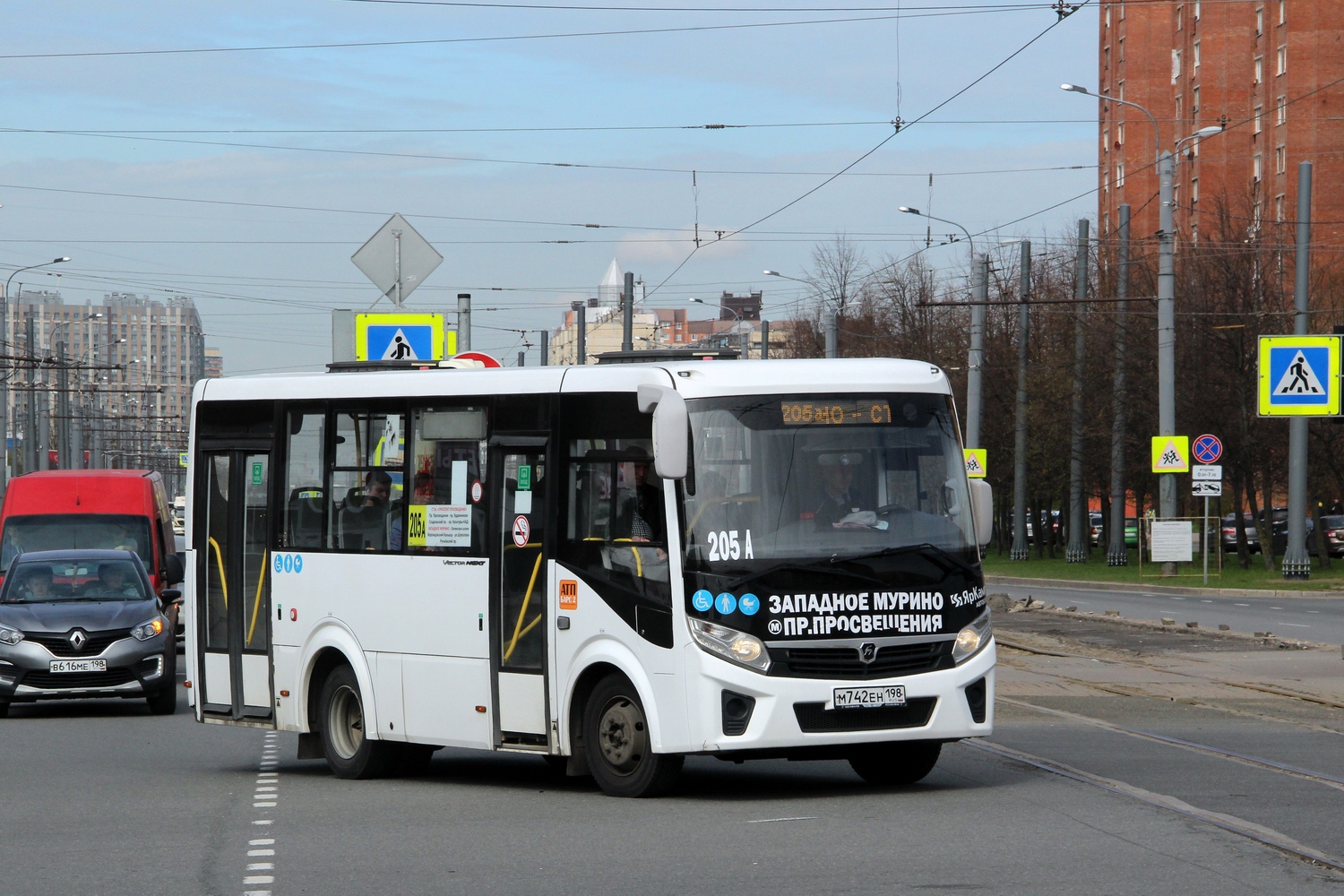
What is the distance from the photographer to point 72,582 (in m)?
19.4

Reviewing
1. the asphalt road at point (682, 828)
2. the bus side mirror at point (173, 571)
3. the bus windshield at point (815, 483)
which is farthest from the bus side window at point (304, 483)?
the bus side mirror at point (173, 571)

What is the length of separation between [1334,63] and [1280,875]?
241 ft

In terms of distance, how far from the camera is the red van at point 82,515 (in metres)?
24.4

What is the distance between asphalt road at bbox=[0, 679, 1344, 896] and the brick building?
52.2m

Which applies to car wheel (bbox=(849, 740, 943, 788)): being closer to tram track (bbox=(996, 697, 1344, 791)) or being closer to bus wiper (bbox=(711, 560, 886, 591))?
bus wiper (bbox=(711, 560, 886, 591))

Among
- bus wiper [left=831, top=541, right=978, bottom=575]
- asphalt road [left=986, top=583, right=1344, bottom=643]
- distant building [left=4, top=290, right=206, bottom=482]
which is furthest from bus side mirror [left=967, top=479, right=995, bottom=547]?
distant building [left=4, top=290, right=206, bottom=482]

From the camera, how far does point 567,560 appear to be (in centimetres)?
1071

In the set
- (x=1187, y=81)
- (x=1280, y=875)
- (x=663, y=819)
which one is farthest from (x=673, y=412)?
(x=1187, y=81)

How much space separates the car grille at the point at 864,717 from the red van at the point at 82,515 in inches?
633

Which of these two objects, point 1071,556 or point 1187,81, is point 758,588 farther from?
point 1187,81

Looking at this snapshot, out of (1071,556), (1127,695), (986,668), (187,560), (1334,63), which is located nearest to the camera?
(986,668)

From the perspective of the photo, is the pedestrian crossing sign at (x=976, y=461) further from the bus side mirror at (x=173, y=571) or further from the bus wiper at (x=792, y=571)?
the bus wiper at (x=792, y=571)

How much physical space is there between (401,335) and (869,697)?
10.8m

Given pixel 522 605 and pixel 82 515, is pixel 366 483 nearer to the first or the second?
pixel 522 605
